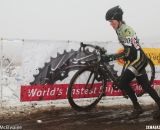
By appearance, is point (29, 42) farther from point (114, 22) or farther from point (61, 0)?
point (61, 0)

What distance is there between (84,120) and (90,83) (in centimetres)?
137

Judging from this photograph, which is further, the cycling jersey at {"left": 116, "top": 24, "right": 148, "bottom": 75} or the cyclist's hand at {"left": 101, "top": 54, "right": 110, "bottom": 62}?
the cyclist's hand at {"left": 101, "top": 54, "right": 110, "bottom": 62}

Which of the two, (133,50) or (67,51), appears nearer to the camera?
(133,50)

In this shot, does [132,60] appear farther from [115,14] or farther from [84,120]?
[84,120]

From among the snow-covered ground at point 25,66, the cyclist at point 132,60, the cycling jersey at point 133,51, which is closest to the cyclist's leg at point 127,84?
the cyclist at point 132,60

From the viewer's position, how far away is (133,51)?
28.0 feet

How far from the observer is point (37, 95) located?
9141 mm

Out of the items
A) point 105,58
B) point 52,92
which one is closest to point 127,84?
point 105,58

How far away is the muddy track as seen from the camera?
7672 millimetres

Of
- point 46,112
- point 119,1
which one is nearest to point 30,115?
point 46,112

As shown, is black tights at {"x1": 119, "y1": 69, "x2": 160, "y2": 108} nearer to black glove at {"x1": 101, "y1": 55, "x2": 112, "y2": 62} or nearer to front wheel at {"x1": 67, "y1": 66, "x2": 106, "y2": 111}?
black glove at {"x1": 101, "y1": 55, "x2": 112, "y2": 62}

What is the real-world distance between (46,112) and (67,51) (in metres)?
1.45

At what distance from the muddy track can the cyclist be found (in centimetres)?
36

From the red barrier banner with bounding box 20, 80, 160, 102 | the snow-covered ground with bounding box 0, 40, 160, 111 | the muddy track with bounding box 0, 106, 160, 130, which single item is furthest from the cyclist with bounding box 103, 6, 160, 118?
the snow-covered ground with bounding box 0, 40, 160, 111
